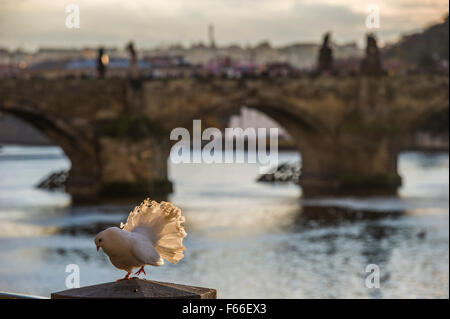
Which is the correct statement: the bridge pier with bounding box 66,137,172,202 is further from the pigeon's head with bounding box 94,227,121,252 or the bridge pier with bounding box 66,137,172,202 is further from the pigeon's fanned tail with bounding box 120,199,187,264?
the pigeon's head with bounding box 94,227,121,252

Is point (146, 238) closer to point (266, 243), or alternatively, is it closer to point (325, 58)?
point (266, 243)

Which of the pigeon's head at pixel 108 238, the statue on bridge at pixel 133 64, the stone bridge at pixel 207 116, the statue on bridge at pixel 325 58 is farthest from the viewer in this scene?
the statue on bridge at pixel 325 58

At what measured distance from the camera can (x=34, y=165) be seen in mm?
87062

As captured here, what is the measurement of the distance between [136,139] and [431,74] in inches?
592

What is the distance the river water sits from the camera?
2366 cm

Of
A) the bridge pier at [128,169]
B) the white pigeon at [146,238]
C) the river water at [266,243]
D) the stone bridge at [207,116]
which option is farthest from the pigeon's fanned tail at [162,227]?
the stone bridge at [207,116]

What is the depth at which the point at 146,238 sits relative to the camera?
14.8ft

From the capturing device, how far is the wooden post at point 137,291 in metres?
3.65

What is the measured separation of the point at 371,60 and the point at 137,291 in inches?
1790

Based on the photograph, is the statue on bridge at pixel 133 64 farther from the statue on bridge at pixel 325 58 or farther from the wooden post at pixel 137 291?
the wooden post at pixel 137 291

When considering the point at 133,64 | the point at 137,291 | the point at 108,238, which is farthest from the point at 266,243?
the point at 137,291

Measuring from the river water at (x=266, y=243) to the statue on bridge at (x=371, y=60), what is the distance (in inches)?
253

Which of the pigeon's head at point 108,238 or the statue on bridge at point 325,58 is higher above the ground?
the statue on bridge at point 325,58
